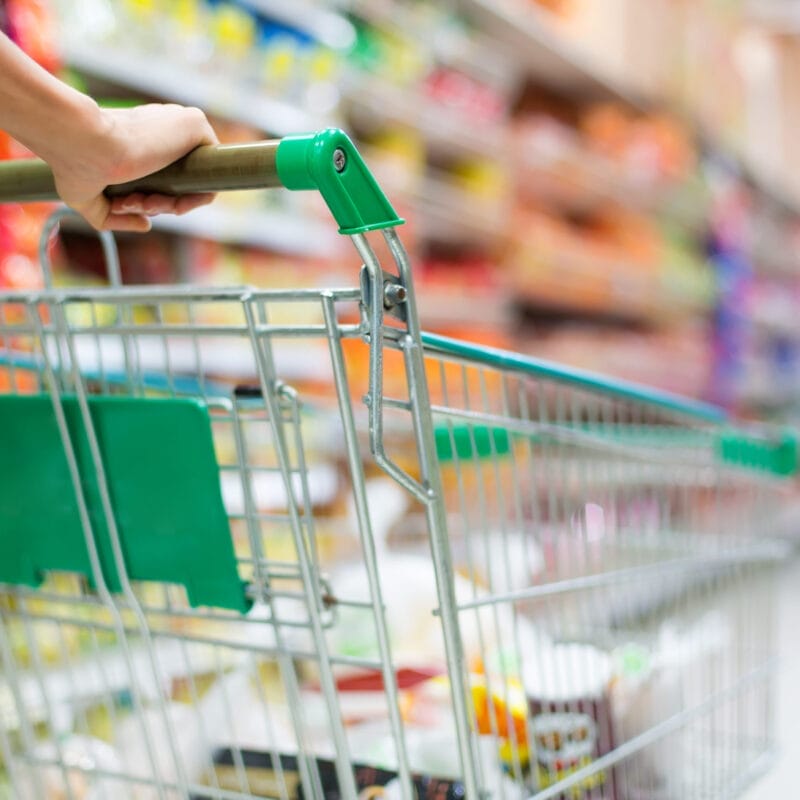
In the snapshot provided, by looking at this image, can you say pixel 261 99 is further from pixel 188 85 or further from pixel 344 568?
pixel 344 568

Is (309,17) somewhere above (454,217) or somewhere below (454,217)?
above

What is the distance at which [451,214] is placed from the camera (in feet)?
11.9

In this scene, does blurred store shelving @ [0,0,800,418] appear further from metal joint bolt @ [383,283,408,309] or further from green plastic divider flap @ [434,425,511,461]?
metal joint bolt @ [383,283,408,309]

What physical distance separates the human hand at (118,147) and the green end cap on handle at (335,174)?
109 mm

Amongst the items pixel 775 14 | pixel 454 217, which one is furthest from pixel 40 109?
pixel 775 14

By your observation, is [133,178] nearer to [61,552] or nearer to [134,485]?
[134,485]

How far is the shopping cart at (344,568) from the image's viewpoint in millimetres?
854

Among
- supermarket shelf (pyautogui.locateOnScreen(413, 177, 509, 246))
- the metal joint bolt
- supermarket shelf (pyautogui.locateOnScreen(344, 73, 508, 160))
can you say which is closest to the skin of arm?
the metal joint bolt

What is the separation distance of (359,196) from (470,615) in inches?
41.0

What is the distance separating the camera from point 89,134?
Result: 0.76 meters

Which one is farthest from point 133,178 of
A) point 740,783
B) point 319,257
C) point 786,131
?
point 786,131

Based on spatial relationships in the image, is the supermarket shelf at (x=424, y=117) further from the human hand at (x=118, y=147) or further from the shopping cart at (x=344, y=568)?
the human hand at (x=118, y=147)

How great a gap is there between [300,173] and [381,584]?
0.94 metres

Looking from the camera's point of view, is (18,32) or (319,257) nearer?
(18,32)
